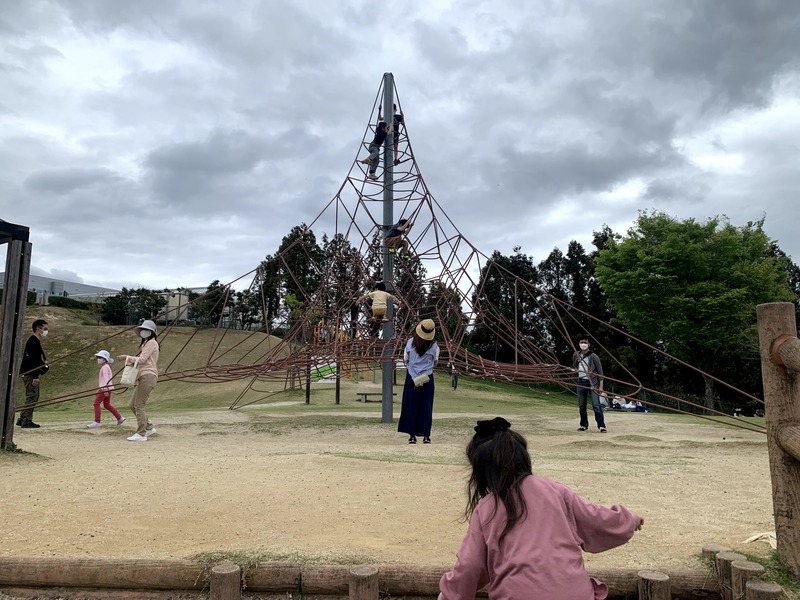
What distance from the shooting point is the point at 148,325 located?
316 inches

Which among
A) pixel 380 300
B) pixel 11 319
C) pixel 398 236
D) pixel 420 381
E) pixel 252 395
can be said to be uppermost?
pixel 398 236

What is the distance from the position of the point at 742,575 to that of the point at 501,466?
118 centimetres

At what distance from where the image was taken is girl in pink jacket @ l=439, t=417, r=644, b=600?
1.95m

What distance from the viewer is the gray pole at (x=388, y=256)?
10.6m

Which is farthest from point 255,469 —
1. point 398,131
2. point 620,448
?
point 398,131

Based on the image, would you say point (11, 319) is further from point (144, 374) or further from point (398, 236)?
point (398, 236)

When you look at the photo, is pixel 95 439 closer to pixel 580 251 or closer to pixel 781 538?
pixel 781 538

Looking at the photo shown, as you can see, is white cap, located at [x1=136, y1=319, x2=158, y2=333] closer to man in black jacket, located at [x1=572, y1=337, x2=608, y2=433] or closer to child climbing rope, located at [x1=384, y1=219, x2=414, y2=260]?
child climbing rope, located at [x1=384, y1=219, x2=414, y2=260]

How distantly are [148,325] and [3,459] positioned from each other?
2678 mm

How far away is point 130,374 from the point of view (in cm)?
756

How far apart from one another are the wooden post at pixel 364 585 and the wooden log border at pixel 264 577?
0.12 metres

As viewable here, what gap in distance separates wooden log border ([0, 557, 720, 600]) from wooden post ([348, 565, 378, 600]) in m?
0.12

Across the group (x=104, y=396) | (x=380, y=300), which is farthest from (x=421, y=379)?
(x=104, y=396)

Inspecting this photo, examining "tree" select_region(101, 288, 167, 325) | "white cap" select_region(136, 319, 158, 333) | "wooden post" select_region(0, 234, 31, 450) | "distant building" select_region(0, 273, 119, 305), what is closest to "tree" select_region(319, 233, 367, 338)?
"white cap" select_region(136, 319, 158, 333)
